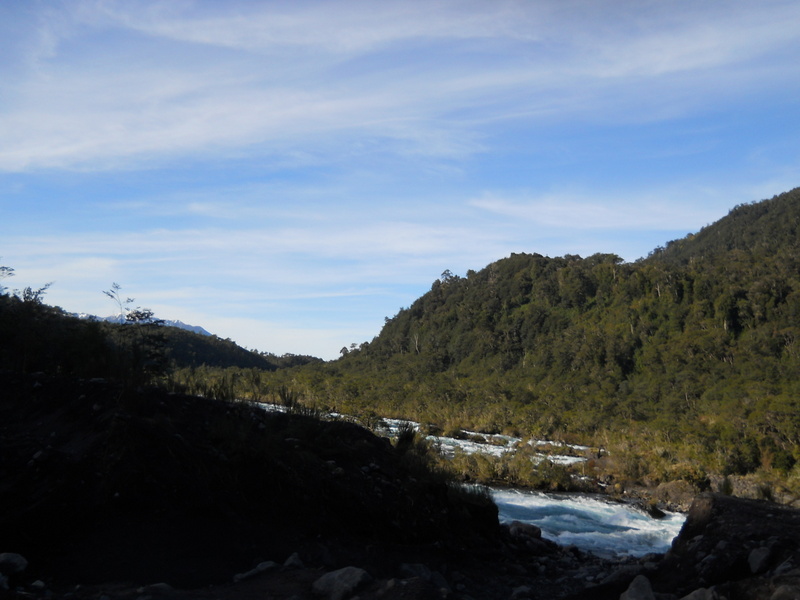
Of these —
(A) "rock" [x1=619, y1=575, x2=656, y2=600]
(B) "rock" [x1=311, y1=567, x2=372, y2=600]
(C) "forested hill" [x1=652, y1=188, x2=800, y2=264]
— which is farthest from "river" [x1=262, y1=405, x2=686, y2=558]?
(C) "forested hill" [x1=652, y1=188, x2=800, y2=264]

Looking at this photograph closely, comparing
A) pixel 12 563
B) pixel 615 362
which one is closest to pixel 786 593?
pixel 12 563

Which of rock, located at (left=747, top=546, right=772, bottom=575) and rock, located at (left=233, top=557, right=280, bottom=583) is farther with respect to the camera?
rock, located at (left=747, top=546, right=772, bottom=575)

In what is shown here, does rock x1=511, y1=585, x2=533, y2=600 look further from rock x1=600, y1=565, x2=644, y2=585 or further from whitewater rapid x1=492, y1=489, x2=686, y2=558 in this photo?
whitewater rapid x1=492, y1=489, x2=686, y2=558

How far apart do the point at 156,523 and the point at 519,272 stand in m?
116

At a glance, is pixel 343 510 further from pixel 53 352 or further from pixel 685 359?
pixel 685 359

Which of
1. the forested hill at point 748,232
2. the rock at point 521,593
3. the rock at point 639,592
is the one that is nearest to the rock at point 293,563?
the rock at point 521,593

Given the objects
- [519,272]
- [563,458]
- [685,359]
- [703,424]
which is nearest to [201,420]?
[563,458]

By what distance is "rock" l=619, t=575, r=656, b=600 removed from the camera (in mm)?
5859

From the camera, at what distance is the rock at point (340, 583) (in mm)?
5242

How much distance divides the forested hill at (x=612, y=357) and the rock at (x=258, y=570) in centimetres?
3763

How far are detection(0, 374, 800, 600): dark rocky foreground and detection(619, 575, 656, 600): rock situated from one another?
0.02 metres

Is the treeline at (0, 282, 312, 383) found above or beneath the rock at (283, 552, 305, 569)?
above

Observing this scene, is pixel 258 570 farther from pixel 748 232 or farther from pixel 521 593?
pixel 748 232

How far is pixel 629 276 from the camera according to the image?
93438mm
